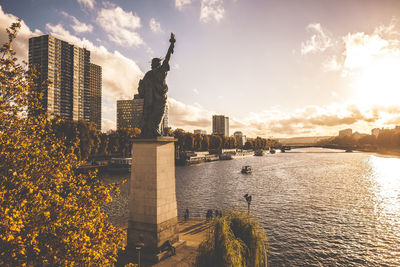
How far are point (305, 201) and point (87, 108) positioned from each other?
6598 inches

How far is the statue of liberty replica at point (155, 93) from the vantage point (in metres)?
14.5

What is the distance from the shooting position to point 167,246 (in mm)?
13219

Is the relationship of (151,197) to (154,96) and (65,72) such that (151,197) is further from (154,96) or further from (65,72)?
(65,72)

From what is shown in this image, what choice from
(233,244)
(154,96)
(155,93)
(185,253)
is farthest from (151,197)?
(155,93)

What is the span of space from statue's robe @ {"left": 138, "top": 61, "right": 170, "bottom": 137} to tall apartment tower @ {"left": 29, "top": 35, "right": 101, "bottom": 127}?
454 ft

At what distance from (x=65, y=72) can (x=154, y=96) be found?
162216 mm

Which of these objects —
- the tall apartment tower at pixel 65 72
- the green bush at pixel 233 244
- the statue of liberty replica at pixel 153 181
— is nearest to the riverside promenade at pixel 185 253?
the statue of liberty replica at pixel 153 181

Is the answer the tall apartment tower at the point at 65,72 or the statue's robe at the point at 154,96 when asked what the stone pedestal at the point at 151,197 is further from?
the tall apartment tower at the point at 65,72

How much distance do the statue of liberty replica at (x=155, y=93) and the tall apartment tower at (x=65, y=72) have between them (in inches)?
5442

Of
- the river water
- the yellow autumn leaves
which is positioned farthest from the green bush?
the river water

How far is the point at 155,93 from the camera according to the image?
48.6ft

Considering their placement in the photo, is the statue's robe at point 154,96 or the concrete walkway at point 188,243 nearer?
the concrete walkway at point 188,243

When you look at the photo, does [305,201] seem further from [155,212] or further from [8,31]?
A: [8,31]

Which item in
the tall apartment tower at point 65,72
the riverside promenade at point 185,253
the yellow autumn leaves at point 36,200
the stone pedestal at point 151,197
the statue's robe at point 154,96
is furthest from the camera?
the tall apartment tower at point 65,72
